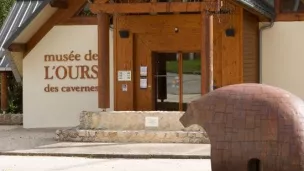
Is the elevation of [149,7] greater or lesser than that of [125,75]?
greater

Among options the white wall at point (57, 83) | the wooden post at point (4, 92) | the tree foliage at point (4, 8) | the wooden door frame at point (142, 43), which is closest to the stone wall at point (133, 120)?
the wooden door frame at point (142, 43)

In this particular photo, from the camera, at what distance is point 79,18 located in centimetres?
2322

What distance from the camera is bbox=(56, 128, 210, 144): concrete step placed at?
18391 mm

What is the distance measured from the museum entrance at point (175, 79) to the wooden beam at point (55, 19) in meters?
3.06

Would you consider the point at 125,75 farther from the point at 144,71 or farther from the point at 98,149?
the point at 98,149

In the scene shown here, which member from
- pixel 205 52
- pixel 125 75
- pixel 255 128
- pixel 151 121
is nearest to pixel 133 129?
pixel 151 121

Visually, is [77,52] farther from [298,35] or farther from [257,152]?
[257,152]

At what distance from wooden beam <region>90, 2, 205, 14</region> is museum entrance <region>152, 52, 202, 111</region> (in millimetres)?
2583

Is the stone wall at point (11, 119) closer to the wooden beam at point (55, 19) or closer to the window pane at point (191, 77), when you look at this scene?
the wooden beam at point (55, 19)

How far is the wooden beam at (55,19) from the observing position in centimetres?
2302

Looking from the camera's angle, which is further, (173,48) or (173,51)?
(173,51)

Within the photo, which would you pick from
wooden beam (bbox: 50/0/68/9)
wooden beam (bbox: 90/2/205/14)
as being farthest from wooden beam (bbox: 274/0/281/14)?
wooden beam (bbox: 50/0/68/9)

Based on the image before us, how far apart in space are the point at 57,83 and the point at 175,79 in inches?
158

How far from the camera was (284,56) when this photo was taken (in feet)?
71.7
